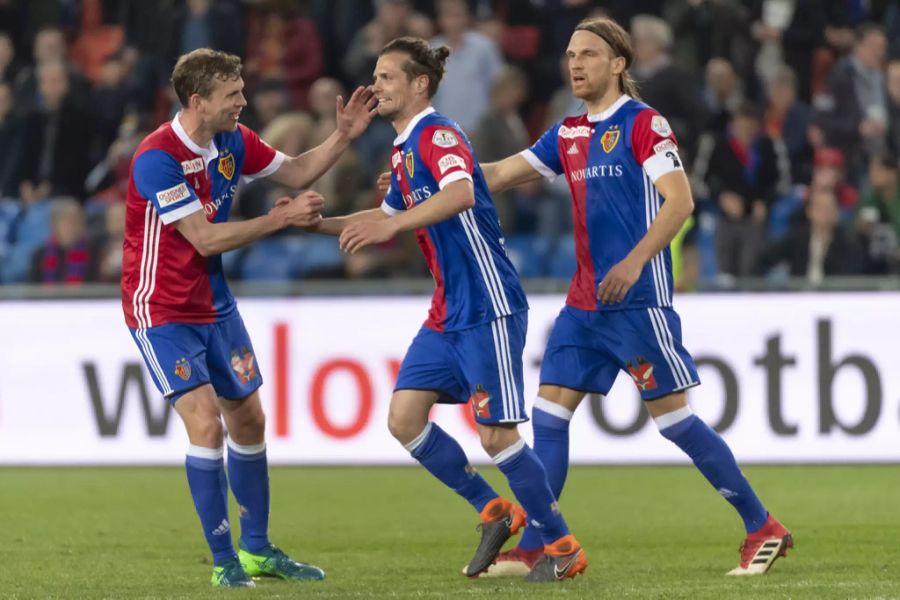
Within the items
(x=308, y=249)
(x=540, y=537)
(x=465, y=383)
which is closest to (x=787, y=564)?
(x=540, y=537)

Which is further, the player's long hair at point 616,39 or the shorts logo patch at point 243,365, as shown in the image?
the shorts logo patch at point 243,365

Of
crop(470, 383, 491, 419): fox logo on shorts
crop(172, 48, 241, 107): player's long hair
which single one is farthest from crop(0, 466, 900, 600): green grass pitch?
crop(172, 48, 241, 107): player's long hair

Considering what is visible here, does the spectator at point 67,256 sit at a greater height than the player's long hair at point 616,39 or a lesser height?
lesser

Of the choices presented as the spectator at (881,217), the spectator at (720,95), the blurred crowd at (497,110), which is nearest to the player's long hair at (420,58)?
the blurred crowd at (497,110)

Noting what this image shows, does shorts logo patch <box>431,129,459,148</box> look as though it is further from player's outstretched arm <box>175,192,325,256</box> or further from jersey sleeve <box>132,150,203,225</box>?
jersey sleeve <box>132,150,203,225</box>

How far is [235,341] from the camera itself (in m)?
7.20

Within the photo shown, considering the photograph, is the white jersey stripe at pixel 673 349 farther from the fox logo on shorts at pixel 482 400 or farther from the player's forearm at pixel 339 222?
the player's forearm at pixel 339 222

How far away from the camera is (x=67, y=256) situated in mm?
13688

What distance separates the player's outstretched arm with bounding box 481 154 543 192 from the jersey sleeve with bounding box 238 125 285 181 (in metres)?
0.94

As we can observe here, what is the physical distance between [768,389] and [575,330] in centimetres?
495

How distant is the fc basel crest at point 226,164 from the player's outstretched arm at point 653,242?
1685mm

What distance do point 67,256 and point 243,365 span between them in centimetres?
688

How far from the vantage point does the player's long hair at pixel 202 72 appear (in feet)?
22.6

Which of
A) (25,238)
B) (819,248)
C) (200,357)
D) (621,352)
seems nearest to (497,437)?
(621,352)
